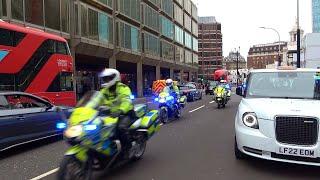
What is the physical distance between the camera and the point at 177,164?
8.52 meters

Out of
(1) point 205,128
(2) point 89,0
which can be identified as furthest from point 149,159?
(2) point 89,0

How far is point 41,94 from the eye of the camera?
1848 cm

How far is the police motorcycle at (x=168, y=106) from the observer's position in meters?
16.8

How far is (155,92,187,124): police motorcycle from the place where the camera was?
16797 mm

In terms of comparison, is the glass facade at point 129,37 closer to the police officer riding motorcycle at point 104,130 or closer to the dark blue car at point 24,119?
the dark blue car at point 24,119

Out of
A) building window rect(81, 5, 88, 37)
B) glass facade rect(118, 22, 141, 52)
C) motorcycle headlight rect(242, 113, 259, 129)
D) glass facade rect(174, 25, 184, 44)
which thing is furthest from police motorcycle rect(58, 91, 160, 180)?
glass facade rect(174, 25, 184, 44)

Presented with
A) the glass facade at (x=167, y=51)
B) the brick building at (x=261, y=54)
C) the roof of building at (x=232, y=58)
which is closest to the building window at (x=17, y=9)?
the glass facade at (x=167, y=51)

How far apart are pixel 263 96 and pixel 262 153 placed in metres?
1.64

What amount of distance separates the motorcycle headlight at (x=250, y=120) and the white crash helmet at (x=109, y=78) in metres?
2.21

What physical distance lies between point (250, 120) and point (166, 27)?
6382cm

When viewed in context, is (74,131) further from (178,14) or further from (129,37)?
(178,14)

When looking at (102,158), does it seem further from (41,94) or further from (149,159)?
(41,94)

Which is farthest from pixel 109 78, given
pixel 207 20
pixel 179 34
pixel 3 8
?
pixel 207 20

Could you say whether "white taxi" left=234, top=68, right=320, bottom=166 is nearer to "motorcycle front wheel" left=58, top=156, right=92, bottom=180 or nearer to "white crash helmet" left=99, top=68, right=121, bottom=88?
"white crash helmet" left=99, top=68, right=121, bottom=88
